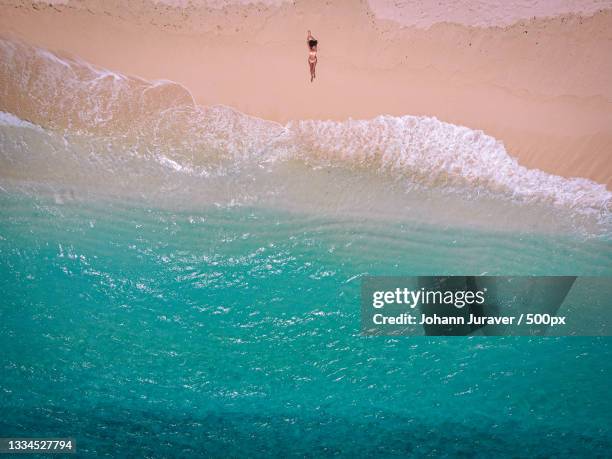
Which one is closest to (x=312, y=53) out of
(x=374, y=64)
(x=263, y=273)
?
(x=374, y=64)

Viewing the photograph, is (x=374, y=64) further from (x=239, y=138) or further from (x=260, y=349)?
(x=260, y=349)

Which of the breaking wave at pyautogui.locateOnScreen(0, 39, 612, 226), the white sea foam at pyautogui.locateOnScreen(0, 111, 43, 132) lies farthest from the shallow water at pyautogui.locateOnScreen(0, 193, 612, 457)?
the white sea foam at pyautogui.locateOnScreen(0, 111, 43, 132)

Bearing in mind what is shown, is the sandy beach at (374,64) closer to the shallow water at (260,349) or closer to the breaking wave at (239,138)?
the breaking wave at (239,138)

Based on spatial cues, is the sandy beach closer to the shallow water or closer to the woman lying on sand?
the woman lying on sand

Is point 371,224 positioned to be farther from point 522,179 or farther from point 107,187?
point 107,187

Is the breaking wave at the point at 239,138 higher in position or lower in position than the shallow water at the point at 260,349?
higher

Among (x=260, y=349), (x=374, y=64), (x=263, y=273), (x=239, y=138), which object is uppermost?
(x=374, y=64)

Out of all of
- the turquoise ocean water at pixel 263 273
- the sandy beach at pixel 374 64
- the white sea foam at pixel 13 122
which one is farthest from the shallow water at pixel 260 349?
the sandy beach at pixel 374 64
